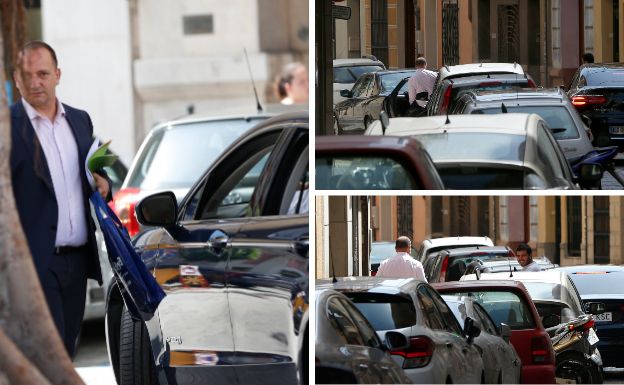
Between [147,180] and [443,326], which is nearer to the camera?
[443,326]

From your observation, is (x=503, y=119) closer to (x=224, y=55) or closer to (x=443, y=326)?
(x=443, y=326)

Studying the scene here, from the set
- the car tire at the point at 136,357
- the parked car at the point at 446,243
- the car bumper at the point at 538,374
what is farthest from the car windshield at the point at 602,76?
the car tire at the point at 136,357

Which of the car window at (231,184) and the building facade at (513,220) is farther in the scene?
the car window at (231,184)

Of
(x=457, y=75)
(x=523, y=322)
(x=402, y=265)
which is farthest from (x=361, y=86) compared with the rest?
(x=523, y=322)

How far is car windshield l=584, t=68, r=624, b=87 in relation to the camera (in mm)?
4691

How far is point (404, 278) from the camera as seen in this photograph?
488cm

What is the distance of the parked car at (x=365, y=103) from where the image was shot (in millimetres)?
4875

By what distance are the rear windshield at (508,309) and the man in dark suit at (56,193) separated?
4.10 feet

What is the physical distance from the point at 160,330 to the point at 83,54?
3257 mm

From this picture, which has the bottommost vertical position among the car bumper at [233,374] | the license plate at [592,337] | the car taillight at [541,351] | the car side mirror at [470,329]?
the car bumper at [233,374]

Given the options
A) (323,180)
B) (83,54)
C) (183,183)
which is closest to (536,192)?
(323,180)

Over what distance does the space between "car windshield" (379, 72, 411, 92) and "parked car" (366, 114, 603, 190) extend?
14 cm

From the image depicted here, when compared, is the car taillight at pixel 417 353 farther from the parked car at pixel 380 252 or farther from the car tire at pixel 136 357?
the car tire at pixel 136 357

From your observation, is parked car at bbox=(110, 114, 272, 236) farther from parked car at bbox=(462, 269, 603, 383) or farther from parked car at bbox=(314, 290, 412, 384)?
parked car at bbox=(462, 269, 603, 383)
